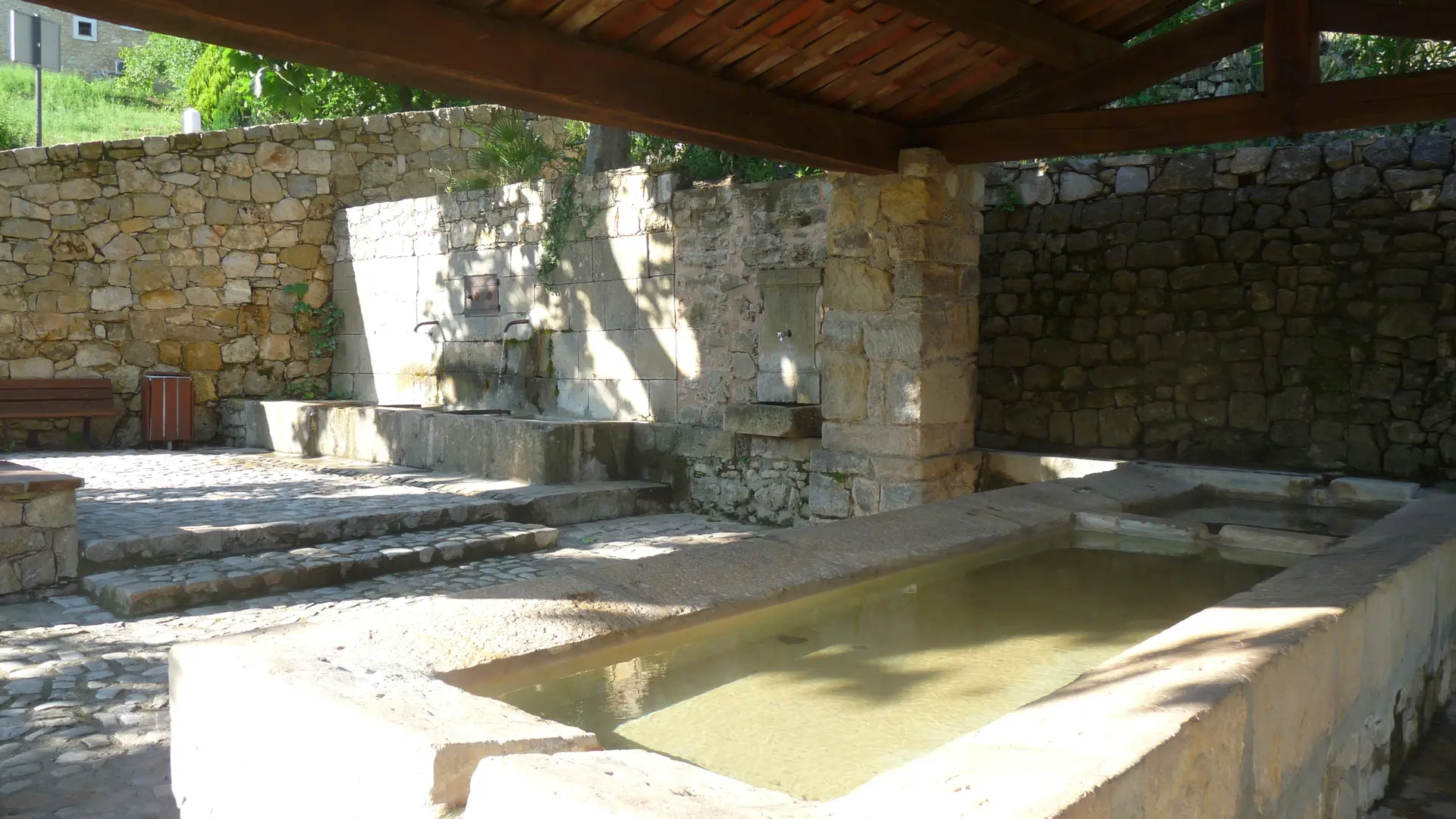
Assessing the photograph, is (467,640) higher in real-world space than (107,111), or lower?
lower

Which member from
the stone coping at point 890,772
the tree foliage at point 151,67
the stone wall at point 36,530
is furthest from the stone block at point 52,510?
the tree foliage at point 151,67

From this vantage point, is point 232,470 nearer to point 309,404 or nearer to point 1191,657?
point 309,404

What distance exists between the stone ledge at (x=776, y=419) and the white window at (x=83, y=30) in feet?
94.2

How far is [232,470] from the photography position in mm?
8016

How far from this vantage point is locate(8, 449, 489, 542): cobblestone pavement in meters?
5.71

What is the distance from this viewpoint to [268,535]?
5449 millimetres

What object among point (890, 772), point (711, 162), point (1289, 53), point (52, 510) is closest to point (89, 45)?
point (711, 162)

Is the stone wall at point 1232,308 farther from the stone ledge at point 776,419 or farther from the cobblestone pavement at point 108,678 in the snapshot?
the cobblestone pavement at point 108,678

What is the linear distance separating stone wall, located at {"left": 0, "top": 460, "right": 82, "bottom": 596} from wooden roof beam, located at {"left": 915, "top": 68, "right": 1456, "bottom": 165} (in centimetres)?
427

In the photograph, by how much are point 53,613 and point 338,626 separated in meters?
2.86

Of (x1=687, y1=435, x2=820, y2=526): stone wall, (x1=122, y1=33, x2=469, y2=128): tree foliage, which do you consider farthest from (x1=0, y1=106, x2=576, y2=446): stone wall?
(x1=687, y1=435, x2=820, y2=526): stone wall

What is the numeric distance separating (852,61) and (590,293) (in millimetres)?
3736

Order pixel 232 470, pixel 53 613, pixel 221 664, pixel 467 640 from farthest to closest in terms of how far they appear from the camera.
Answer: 1. pixel 232 470
2. pixel 53 613
3. pixel 467 640
4. pixel 221 664

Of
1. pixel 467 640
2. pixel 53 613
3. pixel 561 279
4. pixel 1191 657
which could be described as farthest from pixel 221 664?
pixel 561 279
